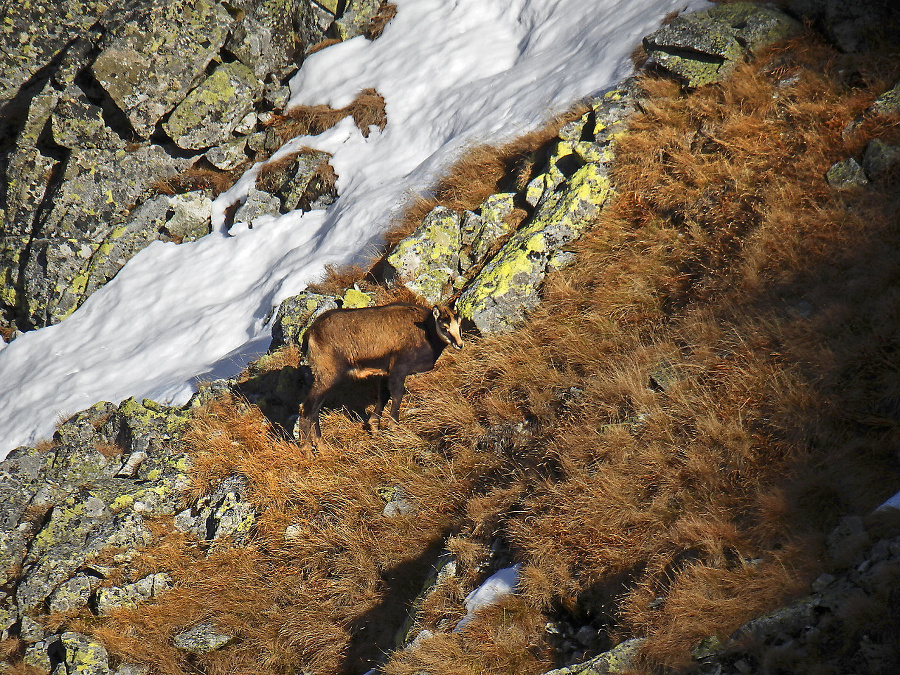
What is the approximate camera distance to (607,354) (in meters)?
7.40

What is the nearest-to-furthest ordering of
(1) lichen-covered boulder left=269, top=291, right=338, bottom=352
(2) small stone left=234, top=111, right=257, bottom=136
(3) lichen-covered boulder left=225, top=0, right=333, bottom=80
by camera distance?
1. (1) lichen-covered boulder left=269, top=291, right=338, bottom=352
2. (2) small stone left=234, top=111, right=257, bottom=136
3. (3) lichen-covered boulder left=225, top=0, right=333, bottom=80

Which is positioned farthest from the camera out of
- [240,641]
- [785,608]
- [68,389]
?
[68,389]

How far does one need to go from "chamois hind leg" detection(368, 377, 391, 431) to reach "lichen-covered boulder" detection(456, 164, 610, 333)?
1641 mm

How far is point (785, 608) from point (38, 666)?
825 cm

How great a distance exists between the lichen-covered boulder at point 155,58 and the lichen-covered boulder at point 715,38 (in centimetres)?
1132

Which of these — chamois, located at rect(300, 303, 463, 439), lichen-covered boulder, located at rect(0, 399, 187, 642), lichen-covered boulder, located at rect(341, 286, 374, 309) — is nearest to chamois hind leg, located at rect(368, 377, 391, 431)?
chamois, located at rect(300, 303, 463, 439)

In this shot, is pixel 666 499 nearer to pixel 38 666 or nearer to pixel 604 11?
pixel 38 666

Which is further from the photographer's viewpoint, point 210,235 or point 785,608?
point 210,235

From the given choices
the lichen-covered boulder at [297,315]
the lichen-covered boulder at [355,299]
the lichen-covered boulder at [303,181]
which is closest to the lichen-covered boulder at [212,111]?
the lichen-covered boulder at [303,181]

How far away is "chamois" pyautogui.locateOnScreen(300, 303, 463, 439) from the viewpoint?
8.30 metres

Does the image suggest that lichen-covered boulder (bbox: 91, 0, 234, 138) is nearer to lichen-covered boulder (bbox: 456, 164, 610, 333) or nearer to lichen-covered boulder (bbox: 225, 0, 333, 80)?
lichen-covered boulder (bbox: 225, 0, 333, 80)

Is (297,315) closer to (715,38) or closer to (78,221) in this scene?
(715,38)

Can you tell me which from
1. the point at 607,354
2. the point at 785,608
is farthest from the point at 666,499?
the point at 607,354

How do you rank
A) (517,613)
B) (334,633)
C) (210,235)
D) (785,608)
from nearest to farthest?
(785,608)
(517,613)
(334,633)
(210,235)
